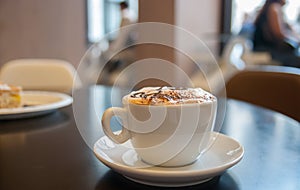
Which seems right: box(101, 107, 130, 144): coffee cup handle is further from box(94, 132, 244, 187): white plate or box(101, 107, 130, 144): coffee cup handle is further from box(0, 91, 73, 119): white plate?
box(0, 91, 73, 119): white plate

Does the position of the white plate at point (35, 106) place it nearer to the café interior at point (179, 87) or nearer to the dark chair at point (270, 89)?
the café interior at point (179, 87)

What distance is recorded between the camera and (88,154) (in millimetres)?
584

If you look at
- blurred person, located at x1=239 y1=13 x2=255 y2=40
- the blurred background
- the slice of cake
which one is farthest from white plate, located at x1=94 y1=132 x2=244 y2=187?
blurred person, located at x1=239 y1=13 x2=255 y2=40

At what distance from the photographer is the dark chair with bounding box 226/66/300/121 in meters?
1.17

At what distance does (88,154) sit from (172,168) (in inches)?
7.1

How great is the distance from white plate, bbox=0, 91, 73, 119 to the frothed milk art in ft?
1.43

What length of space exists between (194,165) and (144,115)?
0.33ft

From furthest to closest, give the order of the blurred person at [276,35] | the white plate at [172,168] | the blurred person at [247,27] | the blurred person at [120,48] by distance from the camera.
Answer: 1. the blurred person at [120,48]
2. the blurred person at [247,27]
3. the blurred person at [276,35]
4. the white plate at [172,168]

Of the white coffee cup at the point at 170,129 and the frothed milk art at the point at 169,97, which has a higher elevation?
the frothed milk art at the point at 169,97

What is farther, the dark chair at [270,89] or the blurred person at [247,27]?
the blurred person at [247,27]

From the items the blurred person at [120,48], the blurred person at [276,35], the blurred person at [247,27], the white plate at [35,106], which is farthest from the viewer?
the blurred person at [120,48]

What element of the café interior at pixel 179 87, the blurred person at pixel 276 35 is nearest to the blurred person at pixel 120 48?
the café interior at pixel 179 87

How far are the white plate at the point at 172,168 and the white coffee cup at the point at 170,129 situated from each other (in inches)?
0.6

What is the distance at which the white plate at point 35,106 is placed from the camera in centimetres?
82
